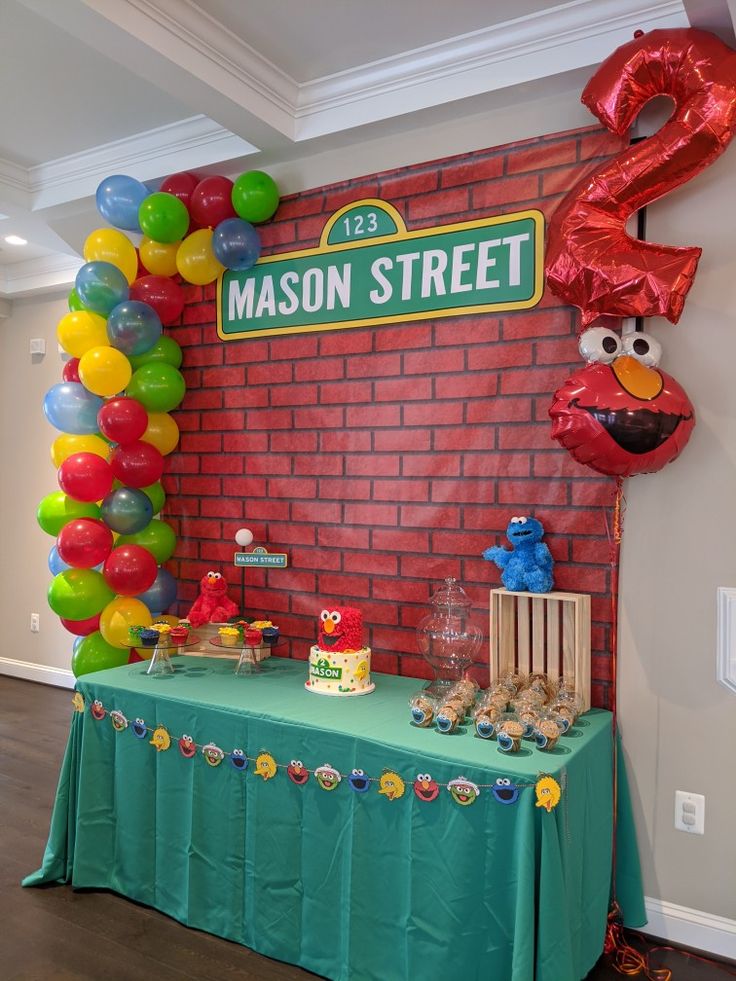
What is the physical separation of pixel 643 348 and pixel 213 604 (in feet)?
5.42

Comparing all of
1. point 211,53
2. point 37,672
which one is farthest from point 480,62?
point 37,672

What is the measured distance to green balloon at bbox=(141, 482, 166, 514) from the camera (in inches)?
118

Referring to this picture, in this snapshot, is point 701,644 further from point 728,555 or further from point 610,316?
point 610,316

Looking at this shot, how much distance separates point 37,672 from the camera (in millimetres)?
4648

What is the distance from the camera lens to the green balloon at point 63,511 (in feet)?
9.29

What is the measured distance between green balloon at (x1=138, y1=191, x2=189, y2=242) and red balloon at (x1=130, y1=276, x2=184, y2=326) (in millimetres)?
165

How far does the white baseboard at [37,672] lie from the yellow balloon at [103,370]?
91.8 inches

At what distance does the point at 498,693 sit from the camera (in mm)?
2084

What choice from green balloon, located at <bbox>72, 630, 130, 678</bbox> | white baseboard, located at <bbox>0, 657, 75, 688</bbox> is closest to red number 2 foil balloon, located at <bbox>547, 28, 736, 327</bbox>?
green balloon, located at <bbox>72, 630, 130, 678</bbox>

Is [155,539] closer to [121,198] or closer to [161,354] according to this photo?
[161,354]

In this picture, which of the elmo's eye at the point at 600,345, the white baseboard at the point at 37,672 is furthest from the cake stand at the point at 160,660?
the white baseboard at the point at 37,672

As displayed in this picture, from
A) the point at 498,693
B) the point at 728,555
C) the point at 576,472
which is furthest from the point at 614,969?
the point at 576,472

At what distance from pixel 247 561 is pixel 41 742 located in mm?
1574

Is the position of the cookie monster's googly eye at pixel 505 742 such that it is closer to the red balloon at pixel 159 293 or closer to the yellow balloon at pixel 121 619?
the yellow balloon at pixel 121 619
